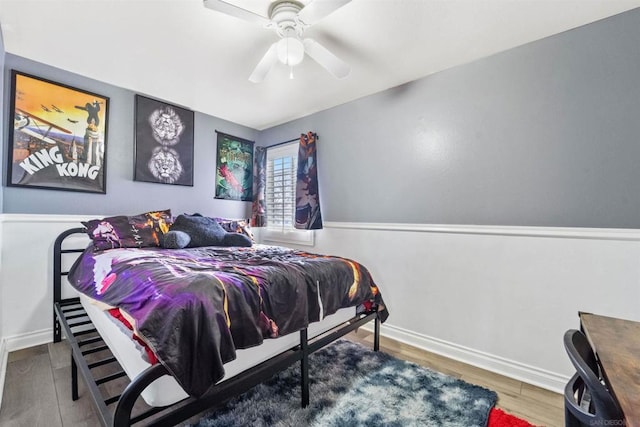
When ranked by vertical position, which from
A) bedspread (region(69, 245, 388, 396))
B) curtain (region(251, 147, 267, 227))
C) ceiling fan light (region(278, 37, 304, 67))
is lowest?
bedspread (region(69, 245, 388, 396))

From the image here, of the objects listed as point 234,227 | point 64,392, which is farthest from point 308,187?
point 64,392

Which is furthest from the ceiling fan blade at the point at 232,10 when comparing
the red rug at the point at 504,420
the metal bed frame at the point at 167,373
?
the red rug at the point at 504,420

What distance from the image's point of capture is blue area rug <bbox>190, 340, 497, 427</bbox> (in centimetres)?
148

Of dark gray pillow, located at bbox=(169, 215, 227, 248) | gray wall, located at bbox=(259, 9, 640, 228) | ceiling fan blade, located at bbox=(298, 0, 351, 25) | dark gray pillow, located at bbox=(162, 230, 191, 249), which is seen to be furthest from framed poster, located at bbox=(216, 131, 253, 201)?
ceiling fan blade, located at bbox=(298, 0, 351, 25)

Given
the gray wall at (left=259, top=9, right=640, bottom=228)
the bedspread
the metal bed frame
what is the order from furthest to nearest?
the gray wall at (left=259, top=9, right=640, bottom=228) < the bedspread < the metal bed frame

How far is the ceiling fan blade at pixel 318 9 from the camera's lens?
1.45 metres

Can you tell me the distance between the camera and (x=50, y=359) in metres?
2.11

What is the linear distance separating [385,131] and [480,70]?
2.89ft

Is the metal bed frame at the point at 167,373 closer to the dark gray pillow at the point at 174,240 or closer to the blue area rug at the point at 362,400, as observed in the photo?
the blue area rug at the point at 362,400

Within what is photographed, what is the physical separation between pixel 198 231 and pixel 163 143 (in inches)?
46.1

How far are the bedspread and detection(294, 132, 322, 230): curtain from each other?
3.86 feet

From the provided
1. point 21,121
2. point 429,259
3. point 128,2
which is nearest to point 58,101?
point 21,121

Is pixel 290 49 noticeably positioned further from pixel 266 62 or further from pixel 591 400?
pixel 591 400

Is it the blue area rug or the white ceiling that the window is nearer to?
the white ceiling
